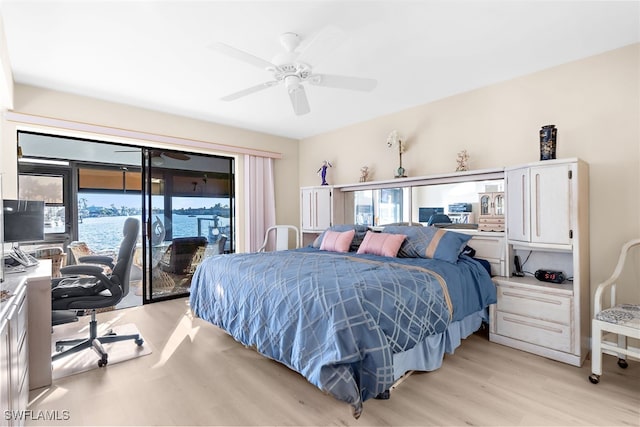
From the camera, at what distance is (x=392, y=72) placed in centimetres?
299

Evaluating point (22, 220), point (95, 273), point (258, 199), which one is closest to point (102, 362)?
point (95, 273)

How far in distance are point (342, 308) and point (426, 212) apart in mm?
2356

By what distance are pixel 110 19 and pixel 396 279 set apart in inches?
106

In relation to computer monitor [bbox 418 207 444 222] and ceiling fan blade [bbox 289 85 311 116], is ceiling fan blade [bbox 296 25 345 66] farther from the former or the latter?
computer monitor [bbox 418 207 444 222]

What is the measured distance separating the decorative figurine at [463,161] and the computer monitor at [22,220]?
4121 millimetres

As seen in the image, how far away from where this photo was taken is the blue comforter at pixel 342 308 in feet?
5.61

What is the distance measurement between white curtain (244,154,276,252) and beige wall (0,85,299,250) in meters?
0.13

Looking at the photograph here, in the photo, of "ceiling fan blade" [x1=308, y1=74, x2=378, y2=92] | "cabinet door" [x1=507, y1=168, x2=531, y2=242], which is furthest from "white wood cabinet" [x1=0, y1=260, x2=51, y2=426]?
"cabinet door" [x1=507, y1=168, x2=531, y2=242]

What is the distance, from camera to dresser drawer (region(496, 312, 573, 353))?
2.46 m

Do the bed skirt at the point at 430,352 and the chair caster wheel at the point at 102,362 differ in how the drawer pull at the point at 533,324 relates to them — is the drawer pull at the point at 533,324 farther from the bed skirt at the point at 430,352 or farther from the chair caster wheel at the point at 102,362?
the chair caster wheel at the point at 102,362

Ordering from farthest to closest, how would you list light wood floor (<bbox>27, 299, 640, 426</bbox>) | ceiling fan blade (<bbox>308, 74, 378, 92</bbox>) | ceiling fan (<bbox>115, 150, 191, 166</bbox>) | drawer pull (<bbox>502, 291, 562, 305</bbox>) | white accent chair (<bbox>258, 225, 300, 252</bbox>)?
white accent chair (<bbox>258, 225, 300, 252</bbox>) < ceiling fan (<bbox>115, 150, 191, 166</bbox>) < drawer pull (<bbox>502, 291, 562, 305</bbox>) < ceiling fan blade (<bbox>308, 74, 378, 92</bbox>) < light wood floor (<bbox>27, 299, 640, 426</bbox>)

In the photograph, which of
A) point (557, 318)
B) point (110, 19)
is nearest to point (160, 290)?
point (110, 19)

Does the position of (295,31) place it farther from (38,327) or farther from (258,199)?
(258,199)

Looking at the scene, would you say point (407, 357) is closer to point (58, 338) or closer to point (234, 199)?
point (58, 338)
